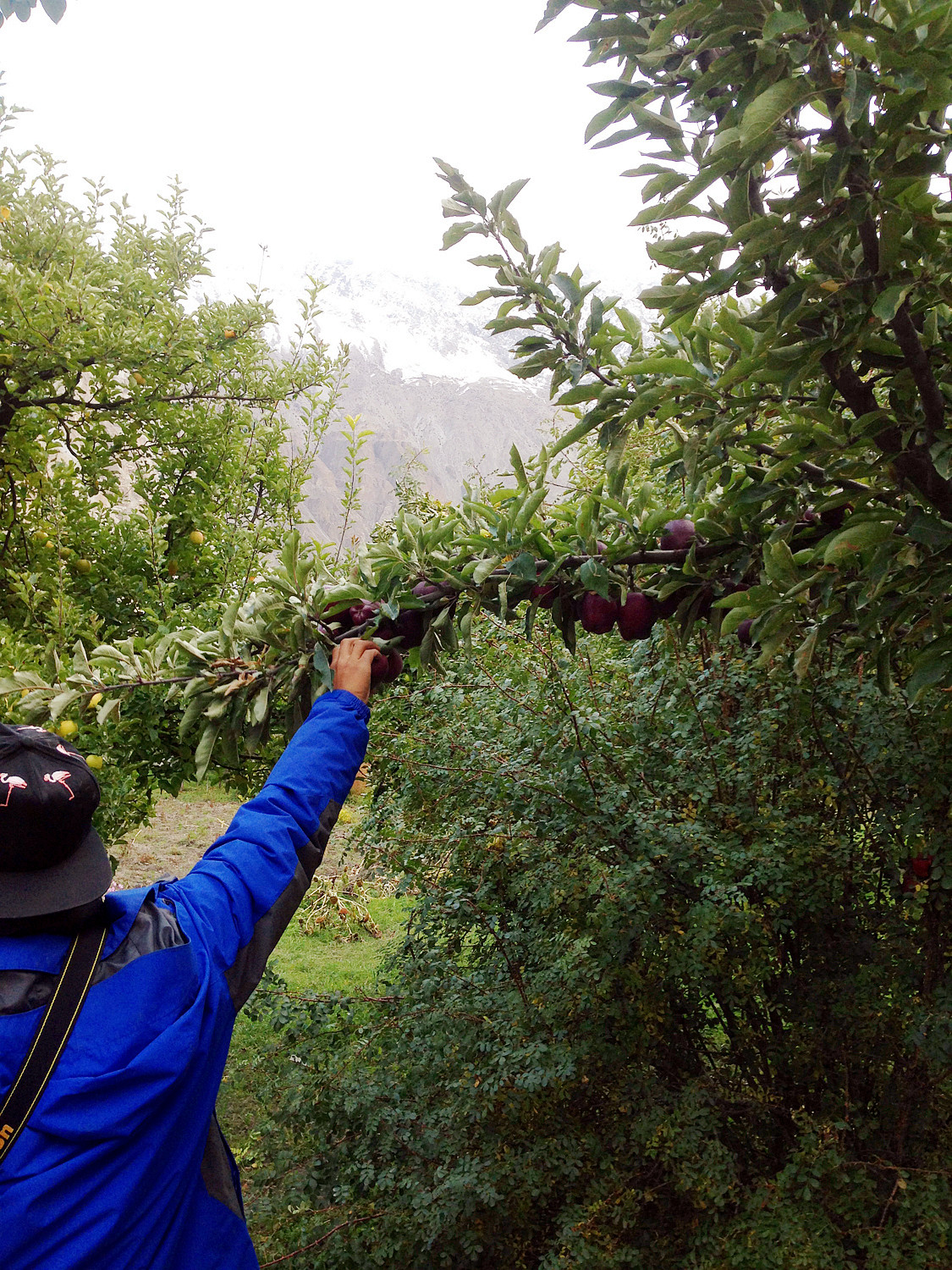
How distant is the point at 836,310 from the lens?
1021mm

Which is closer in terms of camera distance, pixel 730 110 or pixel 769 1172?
pixel 730 110

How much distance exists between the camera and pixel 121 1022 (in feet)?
3.16

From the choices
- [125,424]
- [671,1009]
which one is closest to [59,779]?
[671,1009]

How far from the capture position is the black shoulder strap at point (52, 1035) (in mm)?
887

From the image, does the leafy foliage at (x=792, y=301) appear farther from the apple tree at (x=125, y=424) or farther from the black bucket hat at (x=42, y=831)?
the apple tree at (x=125, y=424)

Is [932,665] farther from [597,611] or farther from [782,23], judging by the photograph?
[782,23]

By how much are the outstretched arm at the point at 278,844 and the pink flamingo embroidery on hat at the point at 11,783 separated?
0.24 metres

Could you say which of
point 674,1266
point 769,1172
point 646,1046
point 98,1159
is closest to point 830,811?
point 646,1046

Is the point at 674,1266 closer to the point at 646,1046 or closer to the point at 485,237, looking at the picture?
the point at 646,1046

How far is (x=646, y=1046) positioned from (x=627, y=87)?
1.99m

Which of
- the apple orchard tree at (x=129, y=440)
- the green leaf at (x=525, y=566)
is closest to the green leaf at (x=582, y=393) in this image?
the green leaf at (x=525, y=566)

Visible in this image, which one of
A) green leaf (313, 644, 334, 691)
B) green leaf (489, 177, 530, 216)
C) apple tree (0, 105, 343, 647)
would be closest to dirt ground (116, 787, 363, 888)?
apple tree (0, 105, 343, 647)

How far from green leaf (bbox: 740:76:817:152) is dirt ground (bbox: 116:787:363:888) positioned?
4.95 m

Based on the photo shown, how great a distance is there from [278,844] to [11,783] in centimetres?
34
